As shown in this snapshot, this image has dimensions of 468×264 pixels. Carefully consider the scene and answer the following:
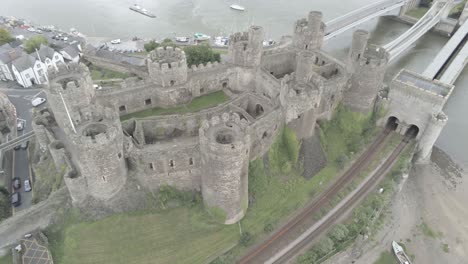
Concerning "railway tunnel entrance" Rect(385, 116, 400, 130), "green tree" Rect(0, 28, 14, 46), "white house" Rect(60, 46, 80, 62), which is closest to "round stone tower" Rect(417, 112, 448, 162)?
"railway tunnel entrance" Rect(385, 116, 400, 130)

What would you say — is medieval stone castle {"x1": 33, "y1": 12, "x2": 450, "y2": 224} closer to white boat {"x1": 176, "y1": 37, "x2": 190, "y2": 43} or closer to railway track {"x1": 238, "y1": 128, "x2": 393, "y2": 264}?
railway track {"x1": 238, "y1": 128, "x2": 393, "y2": 264}

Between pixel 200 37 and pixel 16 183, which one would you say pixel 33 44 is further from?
pixel 200 37

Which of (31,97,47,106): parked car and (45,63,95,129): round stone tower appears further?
(31,97,47,106): parked car

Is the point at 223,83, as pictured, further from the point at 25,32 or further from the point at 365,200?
the point at 25,32

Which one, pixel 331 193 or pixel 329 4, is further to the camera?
pixel 329 4

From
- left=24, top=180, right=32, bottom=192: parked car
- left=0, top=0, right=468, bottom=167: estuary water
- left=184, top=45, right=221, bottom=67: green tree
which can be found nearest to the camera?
left=24, top=180, right=32, bottom=192: parked car

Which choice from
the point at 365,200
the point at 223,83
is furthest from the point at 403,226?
the point at 223,83

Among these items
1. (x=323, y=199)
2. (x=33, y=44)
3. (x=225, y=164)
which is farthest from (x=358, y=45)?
(x=33, y=44)

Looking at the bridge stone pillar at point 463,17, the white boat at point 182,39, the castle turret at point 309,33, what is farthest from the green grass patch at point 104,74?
the bridge stone pillar at point 463,17
